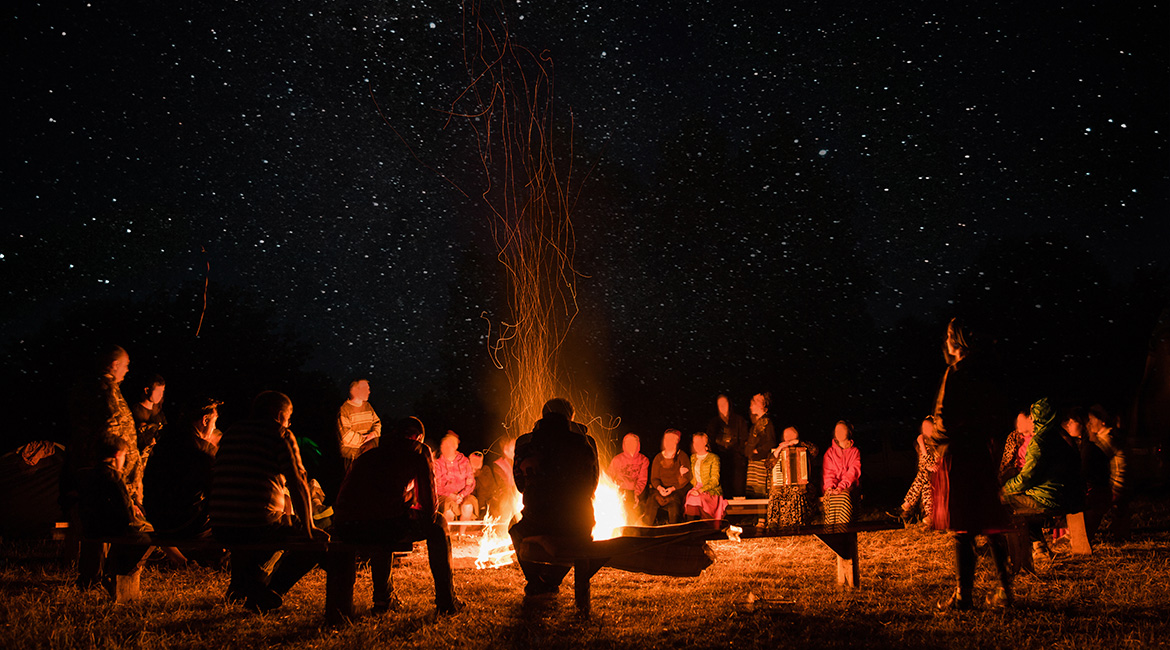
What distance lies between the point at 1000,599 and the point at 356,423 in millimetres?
7342

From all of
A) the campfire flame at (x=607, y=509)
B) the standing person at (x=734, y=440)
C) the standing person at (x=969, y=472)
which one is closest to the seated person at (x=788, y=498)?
the campfire flame at (x=607, y=509)

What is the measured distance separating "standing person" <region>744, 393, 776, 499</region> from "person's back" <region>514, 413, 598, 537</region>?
19.6ft

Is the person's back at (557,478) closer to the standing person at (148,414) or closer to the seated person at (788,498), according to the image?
the seated person at (788,498)

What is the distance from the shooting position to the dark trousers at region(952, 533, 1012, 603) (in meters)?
4.89

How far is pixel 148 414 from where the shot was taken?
324 inches

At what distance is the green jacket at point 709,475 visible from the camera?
10352 millimetres

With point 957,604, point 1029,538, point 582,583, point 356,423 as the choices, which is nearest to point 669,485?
point 356,423

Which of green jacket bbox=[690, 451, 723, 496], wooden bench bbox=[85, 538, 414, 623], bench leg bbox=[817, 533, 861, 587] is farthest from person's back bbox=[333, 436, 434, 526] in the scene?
green jacket bbox=[690, 451, 723, 496]

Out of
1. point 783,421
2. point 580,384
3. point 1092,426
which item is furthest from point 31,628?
point 783,421

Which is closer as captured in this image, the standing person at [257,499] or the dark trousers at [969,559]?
the dark trousers at [969,559]

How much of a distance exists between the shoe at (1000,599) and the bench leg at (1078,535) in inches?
115

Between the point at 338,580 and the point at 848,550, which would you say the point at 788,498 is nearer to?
the point at 848,550

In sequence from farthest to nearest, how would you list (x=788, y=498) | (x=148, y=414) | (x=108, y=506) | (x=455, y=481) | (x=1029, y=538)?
(x=455, y=481), (x=788, y=498), (x=148, y=414), (x=1029, y=538), (x=108, y=506)

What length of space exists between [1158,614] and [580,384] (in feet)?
56.6
